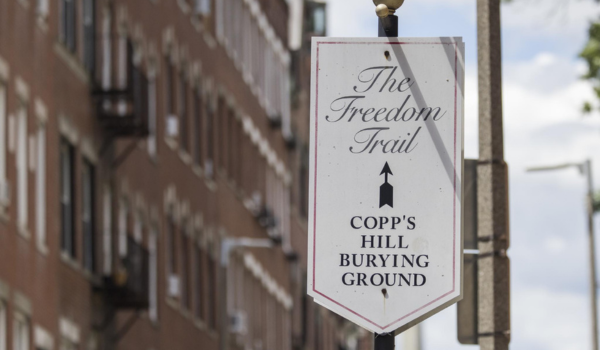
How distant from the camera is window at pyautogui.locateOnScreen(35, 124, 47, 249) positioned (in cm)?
2733

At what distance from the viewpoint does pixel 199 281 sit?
140 feet

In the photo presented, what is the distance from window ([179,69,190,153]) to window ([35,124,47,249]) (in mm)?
12793

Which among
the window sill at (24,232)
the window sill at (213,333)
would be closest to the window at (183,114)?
the window sill at (213,333)

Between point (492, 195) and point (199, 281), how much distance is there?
30.3 meters

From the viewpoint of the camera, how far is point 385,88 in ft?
26.9

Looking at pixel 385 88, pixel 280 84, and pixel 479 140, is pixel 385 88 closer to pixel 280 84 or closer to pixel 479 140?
pixel 479 140

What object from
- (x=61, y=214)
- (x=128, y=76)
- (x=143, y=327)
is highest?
(x=128, y=76)

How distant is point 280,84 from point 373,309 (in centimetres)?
4985

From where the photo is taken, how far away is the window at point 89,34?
31.4 metres

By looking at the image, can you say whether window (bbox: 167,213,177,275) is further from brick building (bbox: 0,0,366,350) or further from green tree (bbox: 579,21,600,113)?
green tree (bbox: 579,21,600,113)

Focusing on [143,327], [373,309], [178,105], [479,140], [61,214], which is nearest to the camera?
[373,309]

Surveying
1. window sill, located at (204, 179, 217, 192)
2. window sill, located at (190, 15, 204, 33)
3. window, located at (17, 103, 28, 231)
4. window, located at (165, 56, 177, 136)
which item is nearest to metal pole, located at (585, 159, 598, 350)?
window, located at (17, 103, 28, 231)

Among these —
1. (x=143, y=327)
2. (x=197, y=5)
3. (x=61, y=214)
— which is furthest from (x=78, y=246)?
(x=197, y=5)

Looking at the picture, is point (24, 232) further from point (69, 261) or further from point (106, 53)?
point (106, 53)
